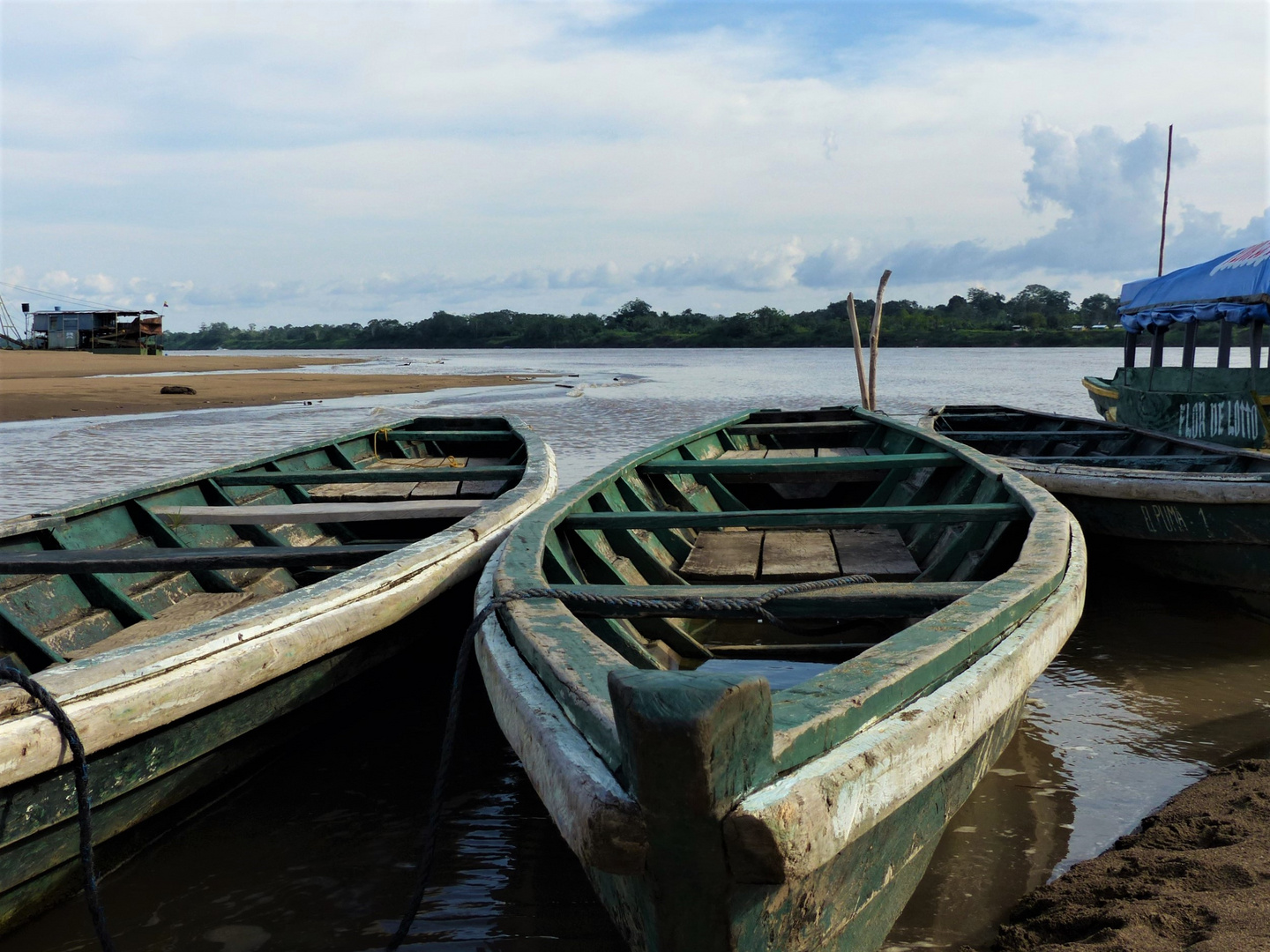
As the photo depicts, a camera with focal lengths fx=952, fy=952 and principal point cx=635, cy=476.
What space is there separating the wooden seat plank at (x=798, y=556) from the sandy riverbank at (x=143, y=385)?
19075 millimetres

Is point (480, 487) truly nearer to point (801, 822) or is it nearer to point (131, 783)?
point (131, 783)

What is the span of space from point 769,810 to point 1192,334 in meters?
11.6

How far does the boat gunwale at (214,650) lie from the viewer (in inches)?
89.0

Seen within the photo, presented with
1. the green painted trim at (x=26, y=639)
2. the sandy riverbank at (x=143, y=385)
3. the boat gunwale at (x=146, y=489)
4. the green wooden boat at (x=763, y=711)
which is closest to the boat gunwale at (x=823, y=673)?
the green wooden boat at (x=763, y=711)

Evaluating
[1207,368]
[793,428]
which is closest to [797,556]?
[793,428]

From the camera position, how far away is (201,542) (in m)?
4.99

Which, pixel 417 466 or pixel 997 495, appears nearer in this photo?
pixel 997 495

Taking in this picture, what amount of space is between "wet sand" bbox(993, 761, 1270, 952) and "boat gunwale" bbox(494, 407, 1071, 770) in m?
0.89

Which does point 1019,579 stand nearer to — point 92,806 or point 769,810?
point 769,810

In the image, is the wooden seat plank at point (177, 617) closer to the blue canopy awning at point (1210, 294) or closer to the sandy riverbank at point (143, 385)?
the blue canopy awning at point (1210, 294)

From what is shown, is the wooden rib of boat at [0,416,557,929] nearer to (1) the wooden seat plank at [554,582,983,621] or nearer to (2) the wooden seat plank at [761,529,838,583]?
(1) the wooden seat plank at [554,582,983,621]

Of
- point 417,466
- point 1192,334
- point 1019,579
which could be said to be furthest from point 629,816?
point 1192,334

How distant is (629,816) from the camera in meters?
1.64

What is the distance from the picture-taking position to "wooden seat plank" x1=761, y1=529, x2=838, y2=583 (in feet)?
14.8
